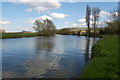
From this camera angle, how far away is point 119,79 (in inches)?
221

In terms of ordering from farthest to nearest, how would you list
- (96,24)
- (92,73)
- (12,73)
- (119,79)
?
(96,24), (12,73), (92,73), (119,79)

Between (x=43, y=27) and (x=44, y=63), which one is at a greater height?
(x=43, y=27)

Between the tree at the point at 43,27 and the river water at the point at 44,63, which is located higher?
the tree at the point at 43,27

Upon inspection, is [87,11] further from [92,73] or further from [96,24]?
[92,73]

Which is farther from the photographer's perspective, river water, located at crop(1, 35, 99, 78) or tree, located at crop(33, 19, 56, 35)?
tree, located at crop(33, 19, 56, 35)

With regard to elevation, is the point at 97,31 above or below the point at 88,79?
above

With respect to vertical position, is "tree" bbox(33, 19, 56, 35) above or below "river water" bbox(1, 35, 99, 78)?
above

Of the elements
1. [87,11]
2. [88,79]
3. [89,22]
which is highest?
[87,11]

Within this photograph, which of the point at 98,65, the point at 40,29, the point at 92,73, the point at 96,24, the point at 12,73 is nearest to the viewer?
the point at 92,73

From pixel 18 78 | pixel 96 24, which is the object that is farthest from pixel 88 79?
pixel 96 24

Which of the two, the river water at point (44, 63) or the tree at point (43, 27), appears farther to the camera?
the tree at point (43, 27)

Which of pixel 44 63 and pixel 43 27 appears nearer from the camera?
pixel 44 63

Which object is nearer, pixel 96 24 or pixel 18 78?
pixel 18 78

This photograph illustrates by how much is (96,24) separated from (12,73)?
220 feet
